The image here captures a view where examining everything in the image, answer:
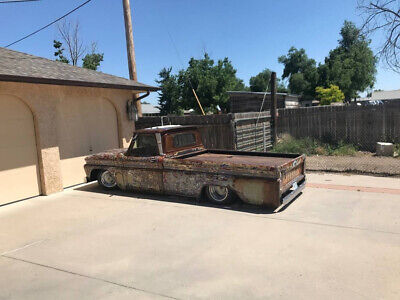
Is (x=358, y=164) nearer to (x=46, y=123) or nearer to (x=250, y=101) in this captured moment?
(x=46, y=123)

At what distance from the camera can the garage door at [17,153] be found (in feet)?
24.9

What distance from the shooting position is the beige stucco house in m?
7.65

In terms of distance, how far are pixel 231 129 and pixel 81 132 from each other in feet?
15.6

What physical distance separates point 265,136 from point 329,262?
8.93m

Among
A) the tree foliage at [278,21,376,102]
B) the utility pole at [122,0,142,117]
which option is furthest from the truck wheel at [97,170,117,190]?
the tree foliage at [278,21,376,102]

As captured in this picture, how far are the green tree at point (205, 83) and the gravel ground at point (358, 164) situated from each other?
19922 mm

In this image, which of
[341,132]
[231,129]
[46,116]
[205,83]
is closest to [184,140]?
[231,129]

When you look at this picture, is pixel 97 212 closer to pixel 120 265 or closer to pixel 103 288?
pixel 120 265

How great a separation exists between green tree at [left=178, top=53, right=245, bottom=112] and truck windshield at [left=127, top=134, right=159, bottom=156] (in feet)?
74.5

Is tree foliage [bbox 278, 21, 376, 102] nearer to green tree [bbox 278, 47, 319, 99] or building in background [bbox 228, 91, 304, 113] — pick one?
green tree [bbox 278, 47, 319, 99]

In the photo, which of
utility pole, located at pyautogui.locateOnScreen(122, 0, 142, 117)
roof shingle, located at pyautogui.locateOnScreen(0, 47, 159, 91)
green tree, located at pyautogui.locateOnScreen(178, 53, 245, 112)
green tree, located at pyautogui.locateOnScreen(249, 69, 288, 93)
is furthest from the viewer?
green tree, located at pyautogui.locateOnScreen(249, 69, 288, 93)

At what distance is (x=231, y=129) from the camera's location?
10969 millimetres

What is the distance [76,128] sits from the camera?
948cm

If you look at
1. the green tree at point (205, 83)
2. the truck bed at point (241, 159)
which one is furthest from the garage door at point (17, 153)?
the green tree at point (205, 83)
